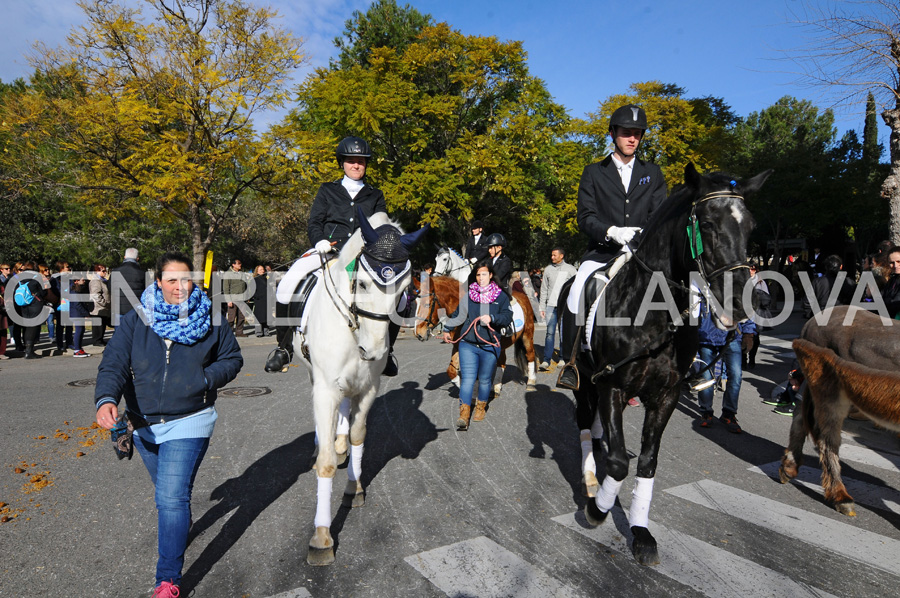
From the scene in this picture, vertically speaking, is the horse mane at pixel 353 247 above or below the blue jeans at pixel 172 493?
above

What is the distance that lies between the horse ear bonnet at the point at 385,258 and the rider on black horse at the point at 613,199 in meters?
1.62

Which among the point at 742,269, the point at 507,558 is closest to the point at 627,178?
the point at 742,269

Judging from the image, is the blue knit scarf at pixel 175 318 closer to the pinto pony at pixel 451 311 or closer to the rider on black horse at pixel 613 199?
the rider on black horse at pixel 613 199

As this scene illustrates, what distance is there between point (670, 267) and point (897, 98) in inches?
355

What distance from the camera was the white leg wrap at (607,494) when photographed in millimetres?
4091

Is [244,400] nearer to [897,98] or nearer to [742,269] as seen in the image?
[742,269]

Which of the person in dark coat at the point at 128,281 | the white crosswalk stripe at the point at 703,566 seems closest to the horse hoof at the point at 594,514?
the white crosswalk stripe at the point at 703,566

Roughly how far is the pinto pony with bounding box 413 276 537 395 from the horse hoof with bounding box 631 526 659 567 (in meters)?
5.01

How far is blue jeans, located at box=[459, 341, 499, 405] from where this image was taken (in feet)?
25.5

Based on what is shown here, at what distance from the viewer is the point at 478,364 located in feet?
26.2

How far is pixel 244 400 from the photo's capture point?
882cm

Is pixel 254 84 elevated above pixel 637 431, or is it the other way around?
pixel 254 84

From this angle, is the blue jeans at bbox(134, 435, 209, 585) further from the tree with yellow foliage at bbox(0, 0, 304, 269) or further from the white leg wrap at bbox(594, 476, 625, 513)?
the tree with yellow foliage at bbox(0, 0, 304, 269)

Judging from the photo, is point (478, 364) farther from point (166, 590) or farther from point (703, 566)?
point (166, 590)
